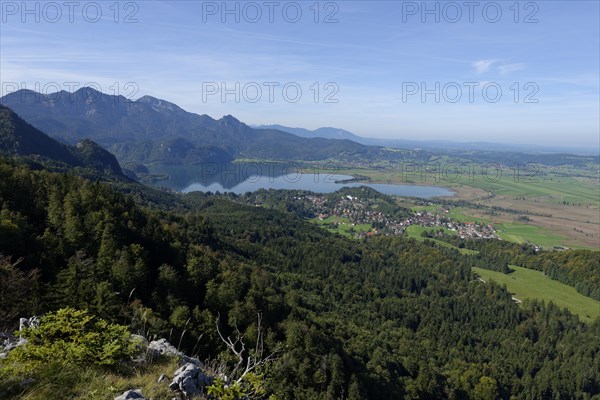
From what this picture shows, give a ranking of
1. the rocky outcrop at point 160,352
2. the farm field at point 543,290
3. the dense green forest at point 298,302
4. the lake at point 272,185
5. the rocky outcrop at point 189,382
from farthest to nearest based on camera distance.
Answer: the lake at point 272,185
the farm field at point 543,290
the dense green forest at point 298,302
the rocky outcrop at point 160,352
the rocky outcrop at point 189,382

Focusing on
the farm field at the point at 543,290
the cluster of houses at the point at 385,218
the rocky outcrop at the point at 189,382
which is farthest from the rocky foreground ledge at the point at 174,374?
the cluster of houses at the point at 385,218

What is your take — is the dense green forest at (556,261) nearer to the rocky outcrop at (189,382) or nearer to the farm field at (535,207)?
the farm field at (535,207)

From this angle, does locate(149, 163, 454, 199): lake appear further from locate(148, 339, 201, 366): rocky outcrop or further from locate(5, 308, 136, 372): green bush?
locate(5, 308, 136, 372): green bush

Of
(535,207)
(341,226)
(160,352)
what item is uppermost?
(160,352)

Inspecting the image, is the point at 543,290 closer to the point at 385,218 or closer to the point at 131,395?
the point at 385,218

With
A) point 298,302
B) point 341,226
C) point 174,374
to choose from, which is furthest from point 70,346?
point 341,226

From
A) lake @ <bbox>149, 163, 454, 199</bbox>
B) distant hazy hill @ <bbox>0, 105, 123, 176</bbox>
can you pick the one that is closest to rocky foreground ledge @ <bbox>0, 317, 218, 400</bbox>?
distant hazy hill @ <bbox>0, 105, 123, 176</bbox>
